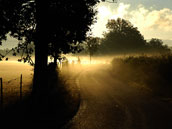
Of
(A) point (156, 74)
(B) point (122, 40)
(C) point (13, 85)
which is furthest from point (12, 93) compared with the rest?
(B) point (122, 40)

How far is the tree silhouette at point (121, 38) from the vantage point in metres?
76.2

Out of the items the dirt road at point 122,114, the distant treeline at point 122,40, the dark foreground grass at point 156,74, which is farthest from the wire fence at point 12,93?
the distant treeline at point 122,40

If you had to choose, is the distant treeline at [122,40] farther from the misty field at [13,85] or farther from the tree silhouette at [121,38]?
the misty field at [13,85]


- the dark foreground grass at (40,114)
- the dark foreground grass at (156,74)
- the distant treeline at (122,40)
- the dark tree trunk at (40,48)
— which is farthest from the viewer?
the distant treeline at (122,40)

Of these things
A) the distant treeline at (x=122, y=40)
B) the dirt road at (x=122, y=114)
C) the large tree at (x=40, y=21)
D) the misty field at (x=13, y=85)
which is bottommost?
the misty field at (x=13, y=85)

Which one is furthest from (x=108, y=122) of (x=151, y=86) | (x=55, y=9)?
(x=151, y=86)

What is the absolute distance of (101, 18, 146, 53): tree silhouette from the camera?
250ft

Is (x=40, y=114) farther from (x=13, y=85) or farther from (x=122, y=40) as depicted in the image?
(x=122, y=40)

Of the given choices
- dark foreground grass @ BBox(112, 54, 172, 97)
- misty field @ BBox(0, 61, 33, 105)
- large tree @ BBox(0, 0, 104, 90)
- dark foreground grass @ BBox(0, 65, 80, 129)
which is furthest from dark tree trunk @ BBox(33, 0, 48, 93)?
dark foreground grass @ BBox(112, 54, 172, 97)

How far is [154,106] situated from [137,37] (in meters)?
74.6

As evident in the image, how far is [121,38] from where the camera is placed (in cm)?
7800

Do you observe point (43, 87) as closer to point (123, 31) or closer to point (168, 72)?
point (168, 72)

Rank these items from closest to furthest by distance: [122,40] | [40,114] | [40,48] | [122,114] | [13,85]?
[40,114]
[122,114]
[40,48]
[13,85]
[122,40]

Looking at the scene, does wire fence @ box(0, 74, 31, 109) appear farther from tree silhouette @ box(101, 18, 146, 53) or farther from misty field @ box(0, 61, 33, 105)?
tree silhouette @ box(101, 18, 146, 53)
